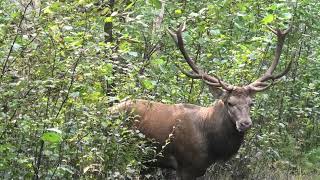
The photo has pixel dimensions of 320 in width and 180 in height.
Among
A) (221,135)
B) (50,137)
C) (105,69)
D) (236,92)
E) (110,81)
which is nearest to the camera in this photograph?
(50,137)

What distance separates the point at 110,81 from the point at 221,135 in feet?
6.43

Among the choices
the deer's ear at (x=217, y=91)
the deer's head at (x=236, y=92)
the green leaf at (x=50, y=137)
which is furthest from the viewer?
the deer's ear at (x=217, y=91)

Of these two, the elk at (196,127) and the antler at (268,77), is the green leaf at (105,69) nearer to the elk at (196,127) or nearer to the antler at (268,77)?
the elk at (196,127)

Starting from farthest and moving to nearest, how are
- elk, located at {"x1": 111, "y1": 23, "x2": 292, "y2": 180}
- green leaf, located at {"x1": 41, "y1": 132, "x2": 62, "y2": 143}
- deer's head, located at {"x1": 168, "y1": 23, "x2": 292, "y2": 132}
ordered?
1. elk, located at {"x1": 111, "y1": 23, "x2": 292, "y2": 180}
2. deer's head, located at {"x1": 168, "y1": 23, "x2": 292, "y2": 132}
3. green leaf, located at {"x1": 41, "y1": 132, "x2": 62, "y2": 143}

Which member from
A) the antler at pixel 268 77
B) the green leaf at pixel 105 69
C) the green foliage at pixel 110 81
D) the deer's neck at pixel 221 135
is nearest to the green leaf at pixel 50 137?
the green foliage at pixel 110 81

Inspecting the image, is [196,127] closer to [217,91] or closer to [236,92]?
[217,91]

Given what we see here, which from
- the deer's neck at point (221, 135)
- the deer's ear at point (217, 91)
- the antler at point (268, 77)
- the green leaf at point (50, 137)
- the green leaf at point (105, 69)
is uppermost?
the green leaf at point (105, 69)

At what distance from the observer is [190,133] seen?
310 inches

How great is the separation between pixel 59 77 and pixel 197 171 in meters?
2.74

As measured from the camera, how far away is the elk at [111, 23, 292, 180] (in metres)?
7.77

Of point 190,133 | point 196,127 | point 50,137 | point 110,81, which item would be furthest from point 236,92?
point 50,137

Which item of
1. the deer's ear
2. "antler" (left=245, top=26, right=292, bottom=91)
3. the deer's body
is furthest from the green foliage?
the deer's ear

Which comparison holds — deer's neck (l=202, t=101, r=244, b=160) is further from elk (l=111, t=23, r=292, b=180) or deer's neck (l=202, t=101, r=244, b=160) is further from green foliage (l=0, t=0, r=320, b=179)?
green foliage (l=0, t=0, r=320, b=179)

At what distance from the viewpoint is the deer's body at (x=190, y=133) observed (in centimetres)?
780
